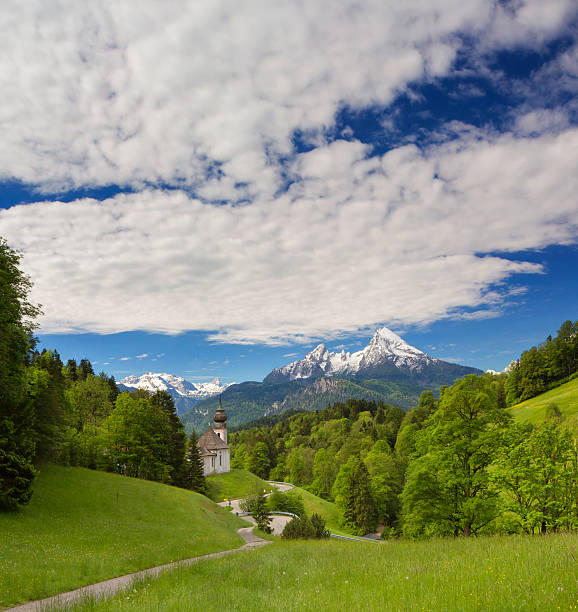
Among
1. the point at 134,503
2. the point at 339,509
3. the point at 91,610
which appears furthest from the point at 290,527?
the point at 339,509

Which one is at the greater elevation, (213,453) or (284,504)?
(213,453)

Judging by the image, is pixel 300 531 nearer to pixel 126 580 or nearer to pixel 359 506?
Result: pixel 126 580

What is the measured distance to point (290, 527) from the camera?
3497 cm

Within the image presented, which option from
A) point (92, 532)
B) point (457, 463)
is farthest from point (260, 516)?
point (457, 463)

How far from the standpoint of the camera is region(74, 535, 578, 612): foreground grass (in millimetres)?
6473

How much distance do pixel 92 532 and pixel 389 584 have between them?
24.2 meters

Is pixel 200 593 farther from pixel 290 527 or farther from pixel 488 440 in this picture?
pixel 290 527

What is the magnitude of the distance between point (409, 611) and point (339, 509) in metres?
80.3

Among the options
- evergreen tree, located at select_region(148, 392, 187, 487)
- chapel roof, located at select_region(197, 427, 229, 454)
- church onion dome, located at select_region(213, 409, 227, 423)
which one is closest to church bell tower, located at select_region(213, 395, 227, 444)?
Result: church onion dome, located at select_region(213, 409, 227, 423)

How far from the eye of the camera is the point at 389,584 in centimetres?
802

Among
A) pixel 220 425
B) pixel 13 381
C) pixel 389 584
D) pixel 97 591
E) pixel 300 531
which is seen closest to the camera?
pixel 389 584

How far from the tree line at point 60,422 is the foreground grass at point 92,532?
3.05 m

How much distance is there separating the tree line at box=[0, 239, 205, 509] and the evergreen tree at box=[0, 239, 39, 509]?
54 millimetres

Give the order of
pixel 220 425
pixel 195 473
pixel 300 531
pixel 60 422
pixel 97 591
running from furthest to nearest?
pixel 220 425, pixel 195 473, pixel 60 422, pixel 300 531, pixel 97 591
